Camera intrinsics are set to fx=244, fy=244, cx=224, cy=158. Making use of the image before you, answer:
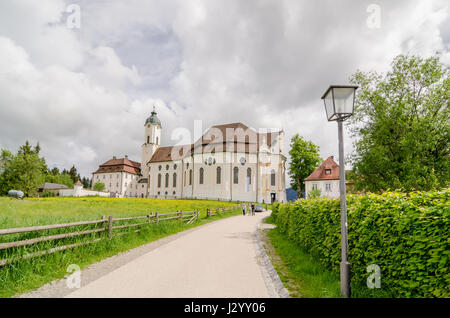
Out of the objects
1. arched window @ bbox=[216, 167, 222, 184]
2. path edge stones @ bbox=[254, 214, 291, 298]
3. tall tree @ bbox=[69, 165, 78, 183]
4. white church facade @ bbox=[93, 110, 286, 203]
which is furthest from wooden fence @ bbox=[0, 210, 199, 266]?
tall tree @ bbox=[69, 165, 78, 183]

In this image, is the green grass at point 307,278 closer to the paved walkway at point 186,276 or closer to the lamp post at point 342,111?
the lamp post at point 342,111

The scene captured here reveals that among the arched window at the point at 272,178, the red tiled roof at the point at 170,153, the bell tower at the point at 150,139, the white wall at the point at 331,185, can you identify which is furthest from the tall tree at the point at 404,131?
the bell tower at the point at 150,139

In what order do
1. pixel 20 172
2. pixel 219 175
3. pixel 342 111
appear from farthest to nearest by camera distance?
pixel 219 175, pixel 20 172, pixel 342 111

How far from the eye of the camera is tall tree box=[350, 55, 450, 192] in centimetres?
1257

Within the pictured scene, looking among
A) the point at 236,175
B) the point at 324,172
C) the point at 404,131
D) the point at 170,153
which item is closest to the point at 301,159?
the point at 324,172

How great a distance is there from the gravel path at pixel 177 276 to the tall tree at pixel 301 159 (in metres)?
35.6

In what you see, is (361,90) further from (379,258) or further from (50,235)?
(50,235)

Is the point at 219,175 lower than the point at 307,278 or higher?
higher

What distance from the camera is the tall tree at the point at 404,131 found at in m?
12.6

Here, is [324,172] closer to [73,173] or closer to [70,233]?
[70,233]

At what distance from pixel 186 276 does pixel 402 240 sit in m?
4.26

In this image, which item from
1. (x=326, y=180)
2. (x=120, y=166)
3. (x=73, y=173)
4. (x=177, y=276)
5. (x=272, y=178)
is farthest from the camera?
(x=73, y=173)

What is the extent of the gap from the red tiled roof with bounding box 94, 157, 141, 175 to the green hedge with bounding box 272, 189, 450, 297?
286ft

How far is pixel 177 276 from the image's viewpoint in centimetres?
552
